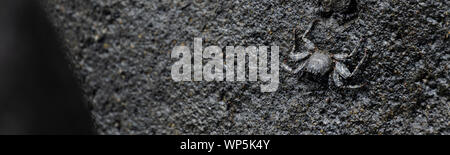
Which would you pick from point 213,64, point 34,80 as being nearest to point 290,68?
point 213,64

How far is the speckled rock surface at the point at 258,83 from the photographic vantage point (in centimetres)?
74

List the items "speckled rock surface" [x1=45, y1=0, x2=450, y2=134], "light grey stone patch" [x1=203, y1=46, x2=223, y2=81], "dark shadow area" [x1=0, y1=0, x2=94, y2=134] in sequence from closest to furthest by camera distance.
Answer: "speckled rock surface" [x1=45, y1=0, x2=450, y2=134], "light grey stone patch" [x1=203, y1=46, x2=223, y2=81], "dark shadow area" [x1=0, y1=0, x2=94, y2=134]

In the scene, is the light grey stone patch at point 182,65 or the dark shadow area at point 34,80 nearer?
the light grey stone patch at point 182,65

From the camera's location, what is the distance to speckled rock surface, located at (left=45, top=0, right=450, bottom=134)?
2.42 feet

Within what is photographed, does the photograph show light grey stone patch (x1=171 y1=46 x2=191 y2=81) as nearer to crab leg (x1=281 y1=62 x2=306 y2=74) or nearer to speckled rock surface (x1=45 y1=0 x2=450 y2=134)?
speckled rock surface (x1=45 y1=0 x2=450 y2=134)

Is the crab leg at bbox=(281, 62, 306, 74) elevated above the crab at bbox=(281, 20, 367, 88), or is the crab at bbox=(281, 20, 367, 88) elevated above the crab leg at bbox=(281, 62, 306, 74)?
the crab at bbox=(281, 20, 367, 88)

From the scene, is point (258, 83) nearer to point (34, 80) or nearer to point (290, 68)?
point (290, 68)

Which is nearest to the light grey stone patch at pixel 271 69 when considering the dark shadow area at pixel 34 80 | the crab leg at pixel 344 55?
the crab leg at pixel 344 55

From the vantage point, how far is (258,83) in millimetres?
833

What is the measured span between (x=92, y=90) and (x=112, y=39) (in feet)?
0.46

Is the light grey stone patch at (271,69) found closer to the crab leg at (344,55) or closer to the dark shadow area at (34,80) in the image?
the crab leg at (344,55)

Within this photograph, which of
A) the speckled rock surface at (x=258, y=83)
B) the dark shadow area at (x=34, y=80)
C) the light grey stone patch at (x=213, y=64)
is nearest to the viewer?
the speckled rock surface at (x=258, y=83)

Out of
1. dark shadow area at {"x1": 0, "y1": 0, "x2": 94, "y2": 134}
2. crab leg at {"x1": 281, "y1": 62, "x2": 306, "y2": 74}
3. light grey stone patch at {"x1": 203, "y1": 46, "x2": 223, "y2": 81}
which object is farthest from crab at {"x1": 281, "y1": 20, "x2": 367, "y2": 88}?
dark shadow area at {"x1": 0, "y1": 0, "x2": 94, "y2": 134}
